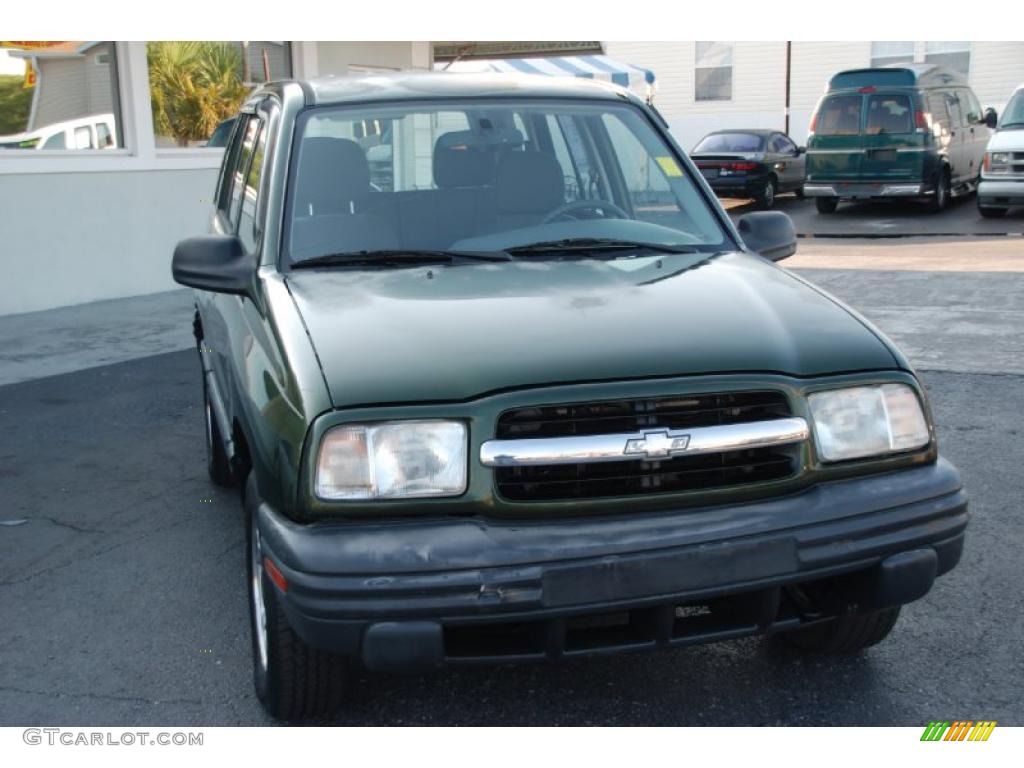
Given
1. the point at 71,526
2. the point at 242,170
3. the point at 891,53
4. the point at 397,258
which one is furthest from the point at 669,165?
the point at 891,53

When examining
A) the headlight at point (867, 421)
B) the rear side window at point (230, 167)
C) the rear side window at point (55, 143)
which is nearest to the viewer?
the headlight at point (867, 421)

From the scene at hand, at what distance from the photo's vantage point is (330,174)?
3910mm

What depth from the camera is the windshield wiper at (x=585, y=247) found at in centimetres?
373

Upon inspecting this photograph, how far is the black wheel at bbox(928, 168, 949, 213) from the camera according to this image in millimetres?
19297

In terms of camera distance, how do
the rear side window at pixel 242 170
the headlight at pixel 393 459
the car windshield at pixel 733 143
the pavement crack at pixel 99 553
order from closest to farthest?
the headlight at pixel 393 459
the pavement crack at pixel 99 553
the rear side window at pixel 242 170
the car windshield at pixel 733 143

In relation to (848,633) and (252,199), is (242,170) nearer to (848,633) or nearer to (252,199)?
(252,199)

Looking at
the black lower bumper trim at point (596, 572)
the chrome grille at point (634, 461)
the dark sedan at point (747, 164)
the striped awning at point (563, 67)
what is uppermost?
the striped awning at point (563, 67)

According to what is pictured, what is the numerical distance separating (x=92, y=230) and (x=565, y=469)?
938 cm

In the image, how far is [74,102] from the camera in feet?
36.2

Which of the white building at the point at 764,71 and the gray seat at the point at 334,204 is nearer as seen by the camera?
the gray seat at the point at 334,204

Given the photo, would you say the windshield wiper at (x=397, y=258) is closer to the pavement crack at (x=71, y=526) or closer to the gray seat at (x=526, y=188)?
the gray seat at (x=526, y=188)

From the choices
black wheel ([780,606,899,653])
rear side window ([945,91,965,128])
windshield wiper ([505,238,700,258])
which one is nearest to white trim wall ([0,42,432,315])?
windshield wiper ([505,238,700,258])

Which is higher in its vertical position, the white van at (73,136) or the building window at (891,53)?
the building window at (891,53)
